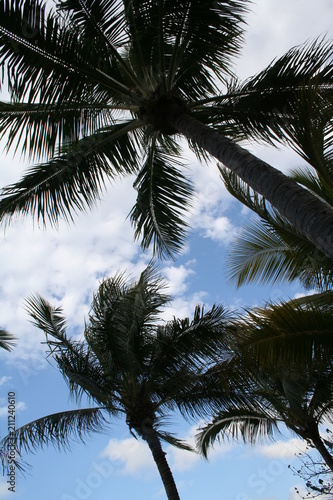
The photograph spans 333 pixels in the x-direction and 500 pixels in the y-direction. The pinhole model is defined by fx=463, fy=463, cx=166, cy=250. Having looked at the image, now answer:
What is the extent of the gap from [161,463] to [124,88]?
21.9 ft

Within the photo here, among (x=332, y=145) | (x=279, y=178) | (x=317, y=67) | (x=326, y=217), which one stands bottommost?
(x=326, y=217)

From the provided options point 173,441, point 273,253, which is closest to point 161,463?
point 173,441

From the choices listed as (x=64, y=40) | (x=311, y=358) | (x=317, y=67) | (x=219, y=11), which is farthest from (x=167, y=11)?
(x=311, y=358)

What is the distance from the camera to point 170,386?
8.86 meters

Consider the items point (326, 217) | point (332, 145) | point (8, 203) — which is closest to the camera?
point (326, 217)

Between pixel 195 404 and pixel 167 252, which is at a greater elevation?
pixel 167 252

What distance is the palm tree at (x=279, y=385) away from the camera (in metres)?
3.73

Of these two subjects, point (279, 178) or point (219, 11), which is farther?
point (219, 11)

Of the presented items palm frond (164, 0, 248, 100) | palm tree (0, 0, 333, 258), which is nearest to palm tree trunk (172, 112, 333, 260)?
palm tree (0, 0, 333, 258)

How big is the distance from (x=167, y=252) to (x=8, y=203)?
9.65 ft

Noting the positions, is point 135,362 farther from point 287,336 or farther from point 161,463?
point 287,336

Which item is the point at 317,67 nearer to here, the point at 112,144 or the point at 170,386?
the point at 112,144

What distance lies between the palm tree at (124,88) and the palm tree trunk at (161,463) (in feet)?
15.9

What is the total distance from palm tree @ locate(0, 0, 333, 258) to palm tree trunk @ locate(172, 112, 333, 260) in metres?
0.02
